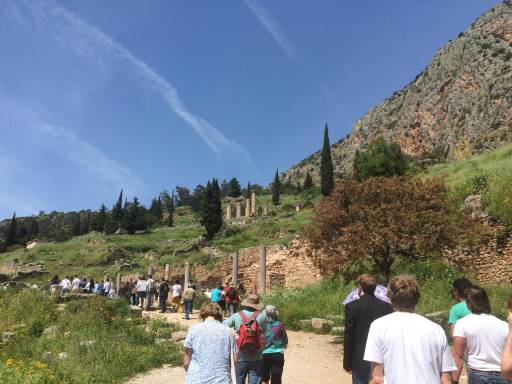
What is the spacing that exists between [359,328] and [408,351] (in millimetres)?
2062

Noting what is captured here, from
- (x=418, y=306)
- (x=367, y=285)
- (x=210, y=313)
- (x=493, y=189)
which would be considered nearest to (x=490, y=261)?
(x=493, y=189)

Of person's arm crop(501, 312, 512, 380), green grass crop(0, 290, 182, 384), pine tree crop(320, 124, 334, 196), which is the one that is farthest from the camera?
pine tree crop(320, 124, 334, 196)

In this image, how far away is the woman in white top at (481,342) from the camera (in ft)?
14.5

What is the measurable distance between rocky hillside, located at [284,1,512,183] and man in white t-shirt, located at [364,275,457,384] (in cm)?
5732

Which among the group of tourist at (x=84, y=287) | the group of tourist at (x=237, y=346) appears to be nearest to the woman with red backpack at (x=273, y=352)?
the group of tourist at (x=237, y=346)

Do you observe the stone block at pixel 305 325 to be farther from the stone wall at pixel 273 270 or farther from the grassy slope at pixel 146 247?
the grassy slope at pixel 146 247

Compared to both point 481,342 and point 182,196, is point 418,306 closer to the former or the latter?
point 481,342

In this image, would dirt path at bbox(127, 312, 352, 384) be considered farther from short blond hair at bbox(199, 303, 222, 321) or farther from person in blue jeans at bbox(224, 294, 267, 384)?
short blond hair at bbox(199, 303, 222, 321)

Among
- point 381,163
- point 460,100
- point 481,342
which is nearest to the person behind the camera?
point 481,342

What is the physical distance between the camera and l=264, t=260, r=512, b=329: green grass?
1464 centimetres

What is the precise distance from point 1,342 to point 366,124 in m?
104

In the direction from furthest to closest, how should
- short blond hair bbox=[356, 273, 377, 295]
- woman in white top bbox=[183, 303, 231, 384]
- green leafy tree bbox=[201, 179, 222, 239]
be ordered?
green leafy tree bbox=[201, 179, 222, 239] → short blond hair bbox=[356, 273, 377, 295] → woman in white top bbox=[183, 303, 231, 384]

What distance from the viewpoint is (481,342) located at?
4469mm

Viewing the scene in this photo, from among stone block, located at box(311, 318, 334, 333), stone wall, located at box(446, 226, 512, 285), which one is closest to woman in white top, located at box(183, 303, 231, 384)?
stone block, located at box(311, 318, 334, 333)
